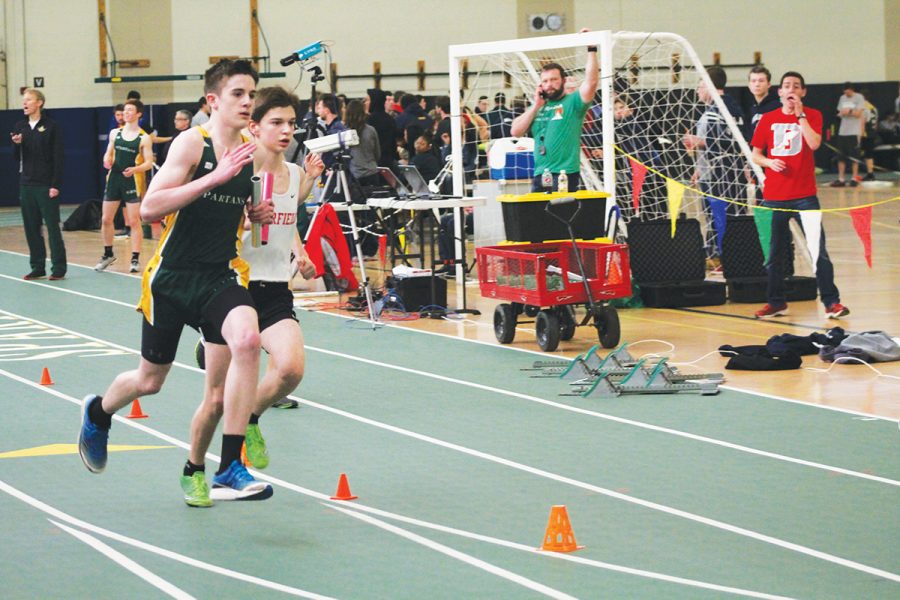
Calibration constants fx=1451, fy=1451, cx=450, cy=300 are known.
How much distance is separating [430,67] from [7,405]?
24605 mm

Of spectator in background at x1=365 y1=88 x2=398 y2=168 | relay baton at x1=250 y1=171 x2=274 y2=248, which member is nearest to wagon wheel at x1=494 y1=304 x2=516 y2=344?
relay baton at x1=250 y1=171 x2=274 y2=248

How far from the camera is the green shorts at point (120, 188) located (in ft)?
56.5

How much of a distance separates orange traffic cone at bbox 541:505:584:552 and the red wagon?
16.9ft

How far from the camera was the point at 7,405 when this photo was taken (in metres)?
8.91

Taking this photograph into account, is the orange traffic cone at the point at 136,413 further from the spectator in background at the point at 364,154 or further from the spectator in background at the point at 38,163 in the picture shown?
the spectator in background at the point at 38,163

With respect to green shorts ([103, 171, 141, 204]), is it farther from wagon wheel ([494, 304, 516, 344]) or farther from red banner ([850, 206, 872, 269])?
red banner ([850, 206, 872, 269])

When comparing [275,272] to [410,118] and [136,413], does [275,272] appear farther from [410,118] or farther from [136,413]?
[410,118]

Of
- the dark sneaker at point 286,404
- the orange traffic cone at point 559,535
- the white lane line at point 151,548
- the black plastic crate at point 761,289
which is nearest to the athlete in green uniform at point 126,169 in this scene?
the black plastic crate at point 761,289

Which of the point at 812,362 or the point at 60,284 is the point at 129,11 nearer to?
the point at 60,284

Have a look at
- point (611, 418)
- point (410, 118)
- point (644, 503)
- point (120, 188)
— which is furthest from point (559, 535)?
point (410, 118)

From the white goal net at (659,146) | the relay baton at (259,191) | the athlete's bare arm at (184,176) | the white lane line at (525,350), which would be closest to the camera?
the athlete's bare arm at (184,176)

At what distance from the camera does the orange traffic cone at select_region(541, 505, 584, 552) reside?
5.51 m

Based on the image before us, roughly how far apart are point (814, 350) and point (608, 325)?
59.6 inches

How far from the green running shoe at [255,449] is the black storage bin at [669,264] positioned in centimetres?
716
